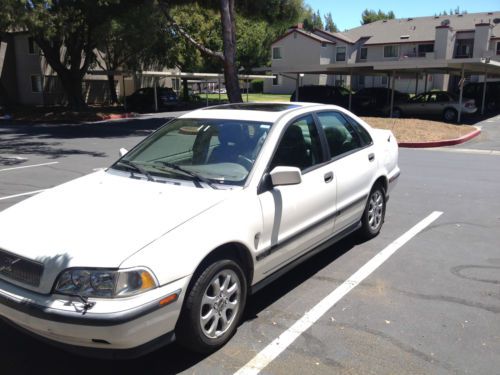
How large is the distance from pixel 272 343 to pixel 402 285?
1.63 m

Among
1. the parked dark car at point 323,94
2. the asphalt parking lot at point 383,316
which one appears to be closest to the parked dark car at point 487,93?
the parked dark car at point 323,94

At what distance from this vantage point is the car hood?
9.66 ft

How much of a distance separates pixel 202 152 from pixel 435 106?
70.8ft

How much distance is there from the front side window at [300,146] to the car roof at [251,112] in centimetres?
16

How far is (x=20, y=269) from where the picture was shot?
3.04 metres

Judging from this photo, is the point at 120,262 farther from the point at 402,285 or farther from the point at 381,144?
the point at 381,144

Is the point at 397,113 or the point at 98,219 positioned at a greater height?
the point at 98,219

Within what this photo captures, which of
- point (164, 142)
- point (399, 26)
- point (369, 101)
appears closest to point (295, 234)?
point (164, 142)

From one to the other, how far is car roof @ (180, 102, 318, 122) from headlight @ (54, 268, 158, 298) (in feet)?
6.45

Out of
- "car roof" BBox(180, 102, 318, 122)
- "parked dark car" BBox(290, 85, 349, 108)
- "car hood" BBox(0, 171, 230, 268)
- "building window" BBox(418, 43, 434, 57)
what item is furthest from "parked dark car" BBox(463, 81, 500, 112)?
"car hood" BBox(0, 171, 230, 268)

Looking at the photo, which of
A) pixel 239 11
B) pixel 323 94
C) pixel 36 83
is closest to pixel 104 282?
pixel 239 11

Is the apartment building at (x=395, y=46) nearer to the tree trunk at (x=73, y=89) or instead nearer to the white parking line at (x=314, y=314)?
the tree trunk at (x=73, y=89)

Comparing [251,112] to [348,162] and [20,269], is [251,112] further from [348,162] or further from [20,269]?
[20,269]

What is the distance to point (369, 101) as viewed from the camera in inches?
992
